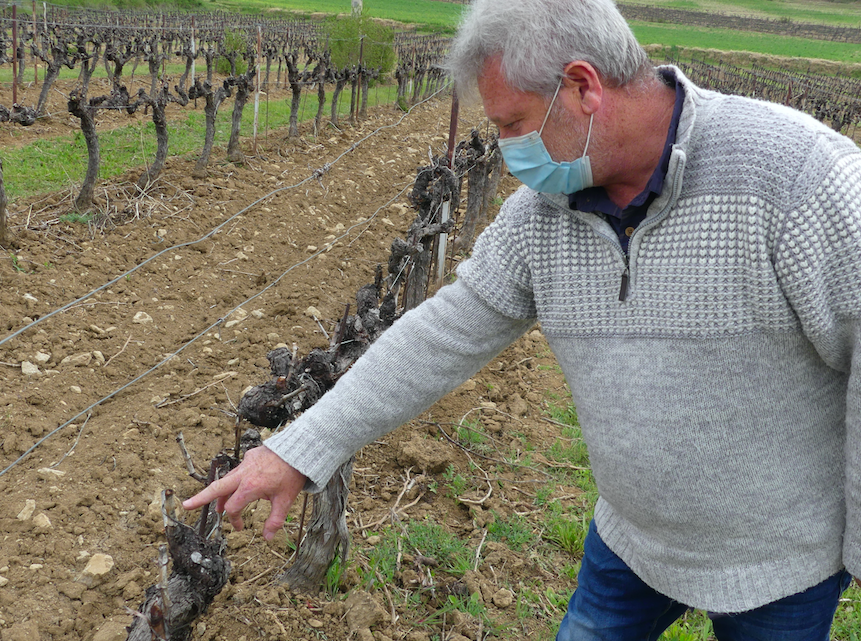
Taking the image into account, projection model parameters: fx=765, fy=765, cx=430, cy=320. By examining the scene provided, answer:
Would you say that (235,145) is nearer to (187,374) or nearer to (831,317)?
(187,374)

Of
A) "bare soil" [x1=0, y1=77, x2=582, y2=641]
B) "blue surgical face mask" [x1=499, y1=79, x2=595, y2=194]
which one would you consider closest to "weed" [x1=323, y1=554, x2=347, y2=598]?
"bare soil" [x1=0, y1=77, x2=582, y2=641]

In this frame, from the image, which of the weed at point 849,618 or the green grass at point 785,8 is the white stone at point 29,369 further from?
the green grass at point 785,8

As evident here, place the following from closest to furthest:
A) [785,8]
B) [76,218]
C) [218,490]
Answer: [218,490] < [76,218] < [785,8]

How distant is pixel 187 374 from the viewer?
14.5 ft

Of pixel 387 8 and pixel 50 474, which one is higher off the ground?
pixel 387 8

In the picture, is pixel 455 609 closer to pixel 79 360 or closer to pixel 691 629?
pixel 691 629

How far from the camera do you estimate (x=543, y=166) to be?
5.17 feet

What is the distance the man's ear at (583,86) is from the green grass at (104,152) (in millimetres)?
6683

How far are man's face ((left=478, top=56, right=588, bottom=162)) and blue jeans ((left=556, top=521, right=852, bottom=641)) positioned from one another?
1007 millimetres

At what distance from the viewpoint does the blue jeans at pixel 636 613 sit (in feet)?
5.45

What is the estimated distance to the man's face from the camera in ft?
5.04

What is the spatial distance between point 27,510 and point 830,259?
10.3 ft

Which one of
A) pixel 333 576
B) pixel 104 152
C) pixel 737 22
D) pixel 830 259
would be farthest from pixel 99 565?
pixel 737 22

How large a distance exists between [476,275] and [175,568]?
111 centimetres
